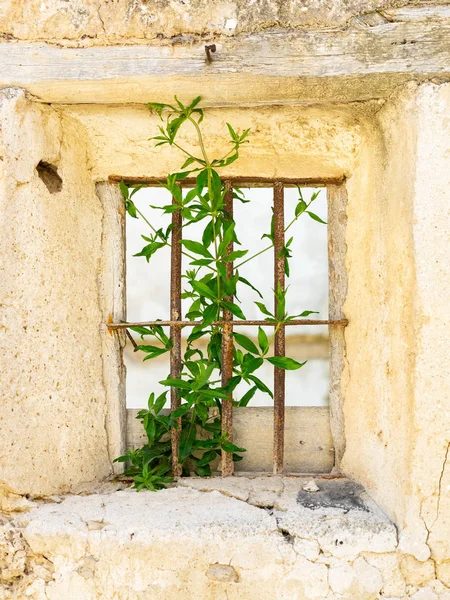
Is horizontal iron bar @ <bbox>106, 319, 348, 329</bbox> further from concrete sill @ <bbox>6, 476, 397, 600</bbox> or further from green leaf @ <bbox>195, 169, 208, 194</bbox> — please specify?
concrete sill @ <bbox>6, 476, 397, 600</bbox>

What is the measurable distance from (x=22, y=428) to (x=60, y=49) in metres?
0.87

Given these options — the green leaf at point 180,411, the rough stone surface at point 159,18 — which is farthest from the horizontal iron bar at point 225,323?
the rough stone surface at point 159,18

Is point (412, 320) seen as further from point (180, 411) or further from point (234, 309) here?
point (180, 411)

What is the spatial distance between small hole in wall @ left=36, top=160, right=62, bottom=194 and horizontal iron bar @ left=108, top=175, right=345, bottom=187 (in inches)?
7.4

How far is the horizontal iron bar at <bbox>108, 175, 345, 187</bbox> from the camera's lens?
1860 mm

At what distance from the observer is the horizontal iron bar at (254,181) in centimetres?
186

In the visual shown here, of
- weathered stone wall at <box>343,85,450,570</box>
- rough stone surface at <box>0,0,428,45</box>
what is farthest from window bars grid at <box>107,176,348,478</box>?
rough stone surface at <box>0,0,428,45</box>

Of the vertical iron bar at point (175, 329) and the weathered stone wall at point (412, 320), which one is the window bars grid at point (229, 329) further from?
the weathered stone wall at point (412, 320)

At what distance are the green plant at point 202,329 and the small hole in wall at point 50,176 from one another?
0.20 m

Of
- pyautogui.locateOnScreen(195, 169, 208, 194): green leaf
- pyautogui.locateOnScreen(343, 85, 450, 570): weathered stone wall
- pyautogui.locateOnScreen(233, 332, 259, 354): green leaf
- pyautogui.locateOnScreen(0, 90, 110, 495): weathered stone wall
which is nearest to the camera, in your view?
pyautogui.locateOnScreen(343, 85, 450, 570): weathered stone wall

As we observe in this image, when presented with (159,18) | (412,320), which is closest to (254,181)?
(159,18)

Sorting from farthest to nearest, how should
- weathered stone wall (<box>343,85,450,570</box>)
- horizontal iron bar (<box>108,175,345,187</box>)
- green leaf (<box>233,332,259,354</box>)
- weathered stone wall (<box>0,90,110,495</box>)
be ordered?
horizontal iron bar (<box>108,175,345,187</box>) < green leaf (<box>233,332,259,354</box>) < weathered stone wall (<box>0,90,110,495</box>) < weathered stone wall (<box>343,85,450,570</box>)

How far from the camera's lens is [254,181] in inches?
73.8

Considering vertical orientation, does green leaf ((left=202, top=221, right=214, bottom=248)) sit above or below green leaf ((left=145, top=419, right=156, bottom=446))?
above
